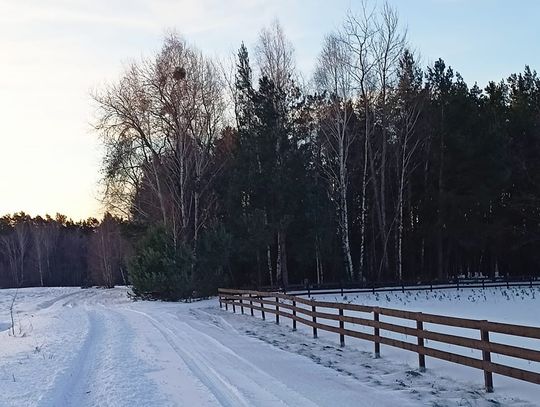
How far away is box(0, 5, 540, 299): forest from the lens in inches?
1629

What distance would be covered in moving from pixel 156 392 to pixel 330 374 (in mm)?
3269

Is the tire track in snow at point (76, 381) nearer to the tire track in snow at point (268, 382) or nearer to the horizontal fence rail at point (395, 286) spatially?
the tire track in snow at point (268, 382)

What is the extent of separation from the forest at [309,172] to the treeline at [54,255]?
47794 mm

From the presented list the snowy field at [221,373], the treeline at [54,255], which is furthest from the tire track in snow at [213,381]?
the treeline at [54,255]

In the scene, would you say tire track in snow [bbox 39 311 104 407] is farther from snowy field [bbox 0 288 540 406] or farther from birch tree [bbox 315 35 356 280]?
birch tree [bbox 315 35 356 280]

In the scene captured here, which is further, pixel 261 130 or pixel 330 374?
pixel 261 130

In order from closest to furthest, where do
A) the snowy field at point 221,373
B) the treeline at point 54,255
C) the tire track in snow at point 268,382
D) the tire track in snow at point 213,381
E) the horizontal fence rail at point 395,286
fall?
1. the tire track in snow at point 213,381
2. the tire track in snow at point 268,382
3. the snowy field at point 221,373
4. the horizontal fence rail at point 395,286
5. the treeline at point 54,255

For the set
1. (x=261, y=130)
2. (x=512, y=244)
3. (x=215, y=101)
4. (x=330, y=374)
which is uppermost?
(x=215, y=101)

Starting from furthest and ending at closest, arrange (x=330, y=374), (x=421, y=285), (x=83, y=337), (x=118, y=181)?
(x=118, y=181) < (x=421, y=285) < (x=83, y=337) < (x=330, y=374)

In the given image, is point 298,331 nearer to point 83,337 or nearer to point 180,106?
point 83,337

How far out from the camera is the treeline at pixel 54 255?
96125 millimetres

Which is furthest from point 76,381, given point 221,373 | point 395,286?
point 395,286

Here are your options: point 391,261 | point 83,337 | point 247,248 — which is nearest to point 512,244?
point 391,261

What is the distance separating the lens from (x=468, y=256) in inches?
2547
